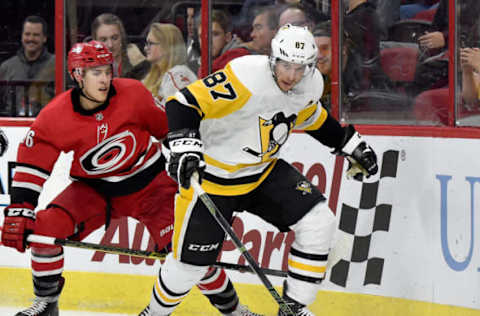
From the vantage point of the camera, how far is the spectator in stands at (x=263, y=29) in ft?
14.7

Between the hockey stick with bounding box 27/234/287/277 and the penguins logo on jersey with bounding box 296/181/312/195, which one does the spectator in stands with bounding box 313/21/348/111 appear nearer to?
the penguins logo on jersey with bounding box 296/181/312/195

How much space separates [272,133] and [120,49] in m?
1.53

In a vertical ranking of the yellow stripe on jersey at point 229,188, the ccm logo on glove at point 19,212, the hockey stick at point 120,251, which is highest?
the yellow stripe on jersey at point 229,188

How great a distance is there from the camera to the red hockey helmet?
13.0 ft

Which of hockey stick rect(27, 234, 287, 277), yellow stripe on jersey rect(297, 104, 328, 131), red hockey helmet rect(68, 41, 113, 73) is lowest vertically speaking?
hockey stick rect(27, 234, 287, 277)

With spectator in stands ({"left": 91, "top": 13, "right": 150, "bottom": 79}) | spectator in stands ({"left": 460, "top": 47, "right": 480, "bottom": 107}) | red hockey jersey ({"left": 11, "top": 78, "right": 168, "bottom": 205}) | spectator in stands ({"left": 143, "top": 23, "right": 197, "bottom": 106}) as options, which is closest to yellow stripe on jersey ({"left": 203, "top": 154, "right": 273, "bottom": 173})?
red hockey jersey ({"left": 11, "top": 78, "right": 168, "bottom": 205})

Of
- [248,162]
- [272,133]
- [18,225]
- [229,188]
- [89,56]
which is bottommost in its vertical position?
[18,225]

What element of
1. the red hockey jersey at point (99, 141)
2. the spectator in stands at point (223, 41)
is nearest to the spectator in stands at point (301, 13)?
the spectator in stands at point (223, 41)

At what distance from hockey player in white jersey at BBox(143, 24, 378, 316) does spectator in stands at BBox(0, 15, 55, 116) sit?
5.34 feet

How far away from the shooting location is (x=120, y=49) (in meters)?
4.83

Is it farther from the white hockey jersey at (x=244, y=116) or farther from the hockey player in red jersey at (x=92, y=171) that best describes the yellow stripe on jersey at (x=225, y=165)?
the hockey player in red jersey at (x=92, y=171)

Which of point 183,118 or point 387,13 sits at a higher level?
point 387,13

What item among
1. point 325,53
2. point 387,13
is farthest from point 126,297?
point 387,13

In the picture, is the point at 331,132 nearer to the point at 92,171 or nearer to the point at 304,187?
the point at 304,187
